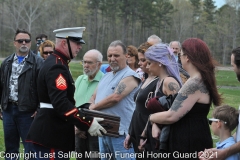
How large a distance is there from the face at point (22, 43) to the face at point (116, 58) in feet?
5.40

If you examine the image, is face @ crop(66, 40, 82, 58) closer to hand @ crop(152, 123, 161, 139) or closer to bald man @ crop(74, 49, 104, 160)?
hand @ crop(152, 123, 161, 139)

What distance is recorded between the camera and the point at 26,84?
6.38 m

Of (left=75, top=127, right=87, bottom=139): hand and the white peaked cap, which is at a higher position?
the white peaked cap

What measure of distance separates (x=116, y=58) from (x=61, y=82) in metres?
1.52

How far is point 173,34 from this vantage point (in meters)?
84.4

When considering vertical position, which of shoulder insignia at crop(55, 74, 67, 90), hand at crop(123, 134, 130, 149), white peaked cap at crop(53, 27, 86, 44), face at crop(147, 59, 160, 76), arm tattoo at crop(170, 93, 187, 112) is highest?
white peaked cap at crop(53, 27, 86, 44)

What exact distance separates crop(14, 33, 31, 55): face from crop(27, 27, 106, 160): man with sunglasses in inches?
86.8

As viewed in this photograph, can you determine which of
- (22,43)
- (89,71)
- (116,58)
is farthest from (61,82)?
(22,43)

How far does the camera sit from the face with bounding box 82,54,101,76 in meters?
6.20

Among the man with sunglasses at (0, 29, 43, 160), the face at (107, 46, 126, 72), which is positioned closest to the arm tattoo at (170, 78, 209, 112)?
the face at (107, 46, 126, 72)

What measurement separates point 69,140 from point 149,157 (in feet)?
2.88

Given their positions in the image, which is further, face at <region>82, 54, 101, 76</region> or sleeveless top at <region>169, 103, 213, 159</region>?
face at <region>82, 54, 101, 76</region>

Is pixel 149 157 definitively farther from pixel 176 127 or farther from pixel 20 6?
pixel 20 6

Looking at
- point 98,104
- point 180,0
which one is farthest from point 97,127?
point 180,0
